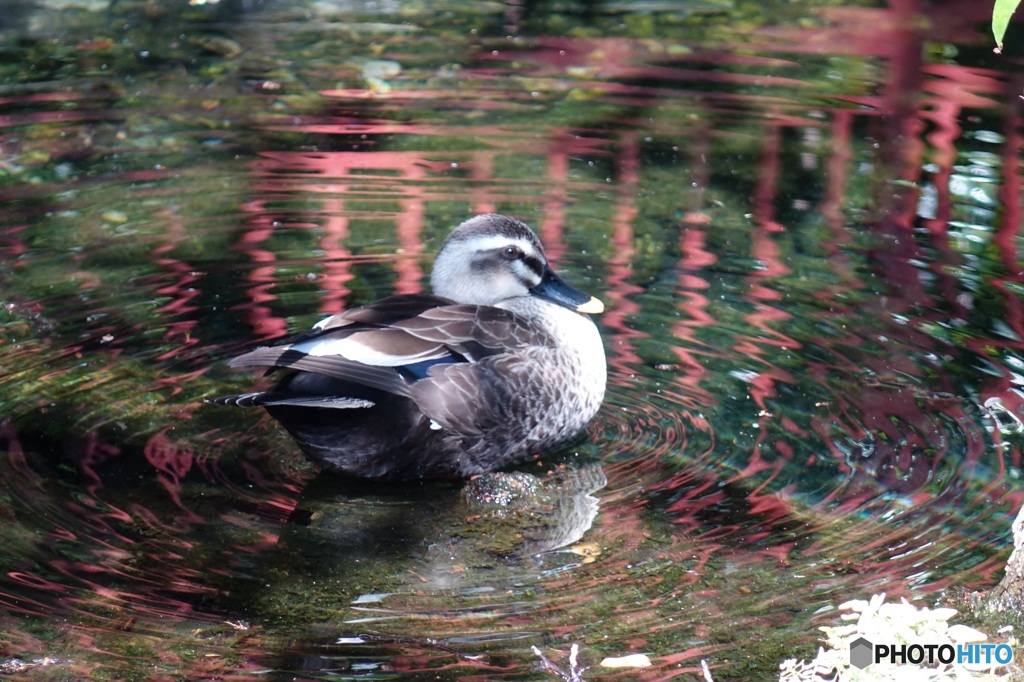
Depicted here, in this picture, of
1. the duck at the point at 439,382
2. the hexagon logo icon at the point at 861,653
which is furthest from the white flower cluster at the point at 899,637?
the duck at the point at 439,382

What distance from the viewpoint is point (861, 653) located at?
322cm

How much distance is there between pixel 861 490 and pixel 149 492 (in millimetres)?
2628

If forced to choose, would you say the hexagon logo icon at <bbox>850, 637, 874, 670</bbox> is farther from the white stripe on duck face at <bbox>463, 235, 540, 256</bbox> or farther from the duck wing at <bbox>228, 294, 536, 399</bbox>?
the white stripe on duck face at <bbox>463, 235, 540, 256</bbox>

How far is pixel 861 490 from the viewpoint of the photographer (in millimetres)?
5020

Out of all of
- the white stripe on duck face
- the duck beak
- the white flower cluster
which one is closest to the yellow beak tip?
the duck beak

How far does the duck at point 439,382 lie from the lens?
5.07m

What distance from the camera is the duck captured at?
507 centimetres

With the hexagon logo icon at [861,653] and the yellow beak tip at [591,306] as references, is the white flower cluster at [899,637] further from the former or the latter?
the yellow beak tip at [591,306]

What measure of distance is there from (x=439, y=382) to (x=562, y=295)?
0.99 metres

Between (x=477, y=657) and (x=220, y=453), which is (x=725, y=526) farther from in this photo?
(x=220, y=453)

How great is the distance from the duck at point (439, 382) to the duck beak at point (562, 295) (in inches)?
0.8

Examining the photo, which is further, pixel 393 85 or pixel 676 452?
pixel 393 85

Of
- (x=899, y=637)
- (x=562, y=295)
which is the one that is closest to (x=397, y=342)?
(x=562, y=295)

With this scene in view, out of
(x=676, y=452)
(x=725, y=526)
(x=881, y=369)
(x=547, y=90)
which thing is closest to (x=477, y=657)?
(x=725, y=526)
